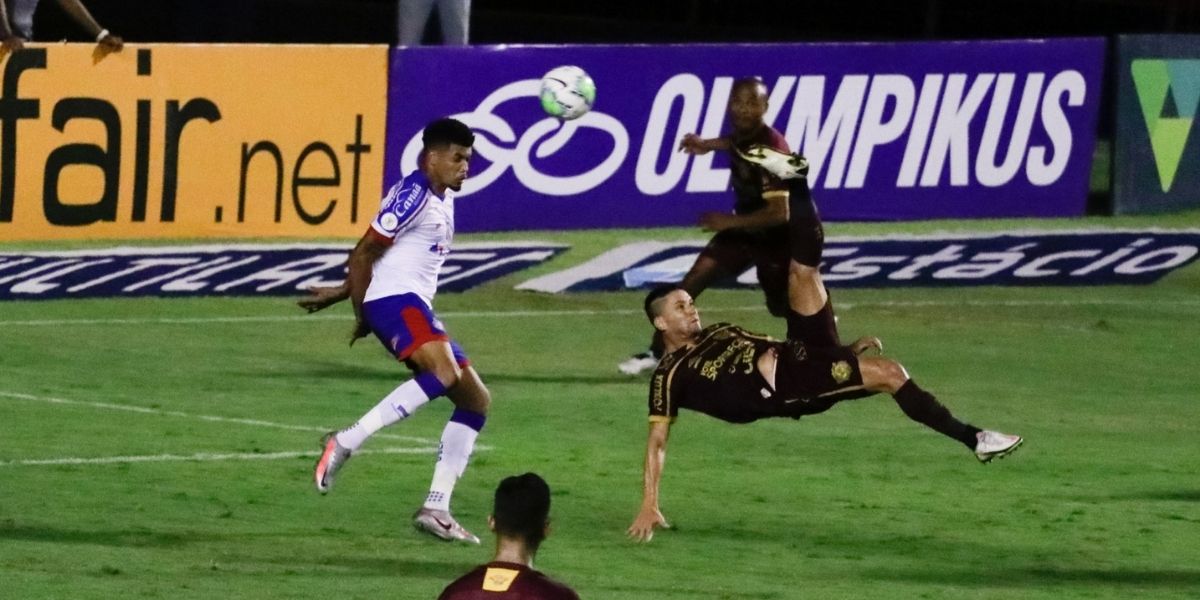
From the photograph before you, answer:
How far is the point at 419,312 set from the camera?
1180cm

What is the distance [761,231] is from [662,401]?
3.70m

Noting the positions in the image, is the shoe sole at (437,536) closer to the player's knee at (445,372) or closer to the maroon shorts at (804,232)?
the player's knee at (445,372)

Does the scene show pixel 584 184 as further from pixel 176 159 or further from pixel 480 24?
pixel 480 24

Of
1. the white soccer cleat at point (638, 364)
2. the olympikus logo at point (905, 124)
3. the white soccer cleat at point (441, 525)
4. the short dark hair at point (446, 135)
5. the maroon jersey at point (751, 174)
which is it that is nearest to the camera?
the short dark hair at point (446, 135)

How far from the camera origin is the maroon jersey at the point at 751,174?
15.0 m

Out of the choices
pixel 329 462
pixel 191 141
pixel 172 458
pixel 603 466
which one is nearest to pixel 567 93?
pixel 191 141

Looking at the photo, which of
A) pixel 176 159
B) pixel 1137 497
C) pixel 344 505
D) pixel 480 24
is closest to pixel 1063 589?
pixel 1137 497

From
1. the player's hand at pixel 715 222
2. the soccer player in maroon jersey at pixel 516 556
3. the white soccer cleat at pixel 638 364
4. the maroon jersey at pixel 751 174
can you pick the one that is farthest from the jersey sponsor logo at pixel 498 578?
the white soccer cleat at pixel 638 364

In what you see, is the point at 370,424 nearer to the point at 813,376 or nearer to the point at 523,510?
the point at 813,376

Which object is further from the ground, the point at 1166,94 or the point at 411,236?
the point at 411,236

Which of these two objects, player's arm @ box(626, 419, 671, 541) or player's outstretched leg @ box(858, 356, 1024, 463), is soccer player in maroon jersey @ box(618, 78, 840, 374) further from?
player's arm @ box(626, 419, 671, 541)

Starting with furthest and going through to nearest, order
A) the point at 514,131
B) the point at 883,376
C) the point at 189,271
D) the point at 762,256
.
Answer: the point at 514,131 < the point at 189,271 < the point at 762,256 < the point at 883,376

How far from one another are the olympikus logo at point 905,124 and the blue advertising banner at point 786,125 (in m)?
0.01

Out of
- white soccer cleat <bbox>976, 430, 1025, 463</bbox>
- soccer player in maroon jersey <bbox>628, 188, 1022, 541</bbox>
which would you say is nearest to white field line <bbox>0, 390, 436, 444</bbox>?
soccer player in maroon jersey <bbox>628, 188, 1022, 541</bbox>
